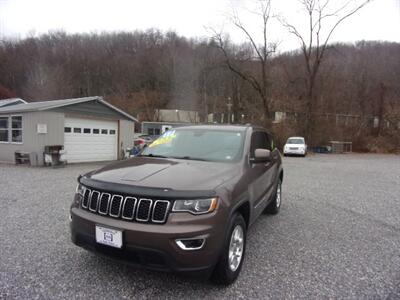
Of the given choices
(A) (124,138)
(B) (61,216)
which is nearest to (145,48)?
(A) (124,138)

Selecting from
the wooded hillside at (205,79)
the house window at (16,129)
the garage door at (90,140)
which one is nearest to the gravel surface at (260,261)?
the garage door at (90,140)

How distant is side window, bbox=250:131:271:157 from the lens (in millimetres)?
3887

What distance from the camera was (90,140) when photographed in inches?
573

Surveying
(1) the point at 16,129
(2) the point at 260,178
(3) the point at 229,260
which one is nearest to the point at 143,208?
(3) the point at 229,260

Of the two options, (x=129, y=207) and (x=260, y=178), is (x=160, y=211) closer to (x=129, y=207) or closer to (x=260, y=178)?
(x=129, y=207)

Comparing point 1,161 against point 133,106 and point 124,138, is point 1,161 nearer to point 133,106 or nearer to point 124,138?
point 124,138

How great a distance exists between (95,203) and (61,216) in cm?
285

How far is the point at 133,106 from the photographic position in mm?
49969

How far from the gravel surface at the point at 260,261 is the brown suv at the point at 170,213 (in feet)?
1.39

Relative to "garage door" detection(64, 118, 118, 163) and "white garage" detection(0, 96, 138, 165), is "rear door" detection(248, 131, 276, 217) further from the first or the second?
"garage door" detection(64, 118, 118, 163)

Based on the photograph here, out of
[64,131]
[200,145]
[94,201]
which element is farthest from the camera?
[64,131]

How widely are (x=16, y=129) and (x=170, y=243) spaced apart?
14.2 meters

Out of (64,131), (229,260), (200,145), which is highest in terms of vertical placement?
(64,131)

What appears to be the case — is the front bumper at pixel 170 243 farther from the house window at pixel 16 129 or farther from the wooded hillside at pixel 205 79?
the wooded hillside at pixel 205 79
